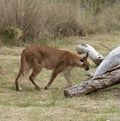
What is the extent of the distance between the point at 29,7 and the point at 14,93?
22.2 feet

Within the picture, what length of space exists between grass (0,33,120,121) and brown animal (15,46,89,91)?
308 mm

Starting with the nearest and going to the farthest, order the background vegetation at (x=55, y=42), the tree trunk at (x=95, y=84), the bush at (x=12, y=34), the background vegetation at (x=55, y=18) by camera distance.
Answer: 1. the background vegetation at (x=55, y=42)
2. the tree trunk at (x=95, y=84)
3. the bush at (x=12, y=34)
4. the background vegetation at (x=55, y=18)

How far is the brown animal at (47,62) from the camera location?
11.3 m

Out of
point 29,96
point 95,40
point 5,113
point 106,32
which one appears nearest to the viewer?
point 5,113

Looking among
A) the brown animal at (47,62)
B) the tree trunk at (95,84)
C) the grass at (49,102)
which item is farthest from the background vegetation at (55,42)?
the brown animal at (47,62)

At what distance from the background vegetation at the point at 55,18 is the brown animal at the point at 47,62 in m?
4.85

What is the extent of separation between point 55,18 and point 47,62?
23.8ft

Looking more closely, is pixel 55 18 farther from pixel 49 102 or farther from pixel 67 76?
pixel 49 102

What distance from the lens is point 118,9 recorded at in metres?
23.3

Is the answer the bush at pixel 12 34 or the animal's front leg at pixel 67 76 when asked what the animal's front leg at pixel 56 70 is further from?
the bush at pixel 12 34

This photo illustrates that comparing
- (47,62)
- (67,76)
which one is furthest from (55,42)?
(47,62)

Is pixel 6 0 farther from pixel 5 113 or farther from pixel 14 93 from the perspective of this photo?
pixel 5 113

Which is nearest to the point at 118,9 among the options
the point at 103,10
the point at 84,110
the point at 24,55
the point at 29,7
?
the point at 103,10

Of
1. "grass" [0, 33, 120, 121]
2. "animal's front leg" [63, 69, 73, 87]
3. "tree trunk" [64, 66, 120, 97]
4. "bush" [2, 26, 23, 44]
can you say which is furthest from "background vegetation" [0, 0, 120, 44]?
"tree trunk" [64, 66, 120, 97]
